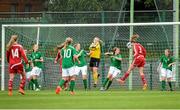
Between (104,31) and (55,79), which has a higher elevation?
(104,31)

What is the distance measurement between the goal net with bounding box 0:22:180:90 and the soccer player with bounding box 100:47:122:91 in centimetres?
128

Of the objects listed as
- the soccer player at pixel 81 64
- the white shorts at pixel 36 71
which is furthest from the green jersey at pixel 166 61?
the white shorts at pixel 36 71

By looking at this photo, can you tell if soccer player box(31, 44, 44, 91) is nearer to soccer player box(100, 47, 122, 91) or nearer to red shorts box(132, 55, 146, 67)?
soccer player box(100, 47, 122, 91)

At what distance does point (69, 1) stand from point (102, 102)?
34737 mm

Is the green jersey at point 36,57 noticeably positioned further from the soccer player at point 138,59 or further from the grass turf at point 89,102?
the grass turf at point 89,102

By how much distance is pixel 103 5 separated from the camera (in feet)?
185

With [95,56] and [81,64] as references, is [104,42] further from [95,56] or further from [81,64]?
[81,64]

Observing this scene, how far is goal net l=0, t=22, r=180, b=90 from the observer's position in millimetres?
33969

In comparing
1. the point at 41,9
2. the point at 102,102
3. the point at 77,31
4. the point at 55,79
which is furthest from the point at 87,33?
the point at 41,9

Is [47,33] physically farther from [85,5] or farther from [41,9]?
[41,9]

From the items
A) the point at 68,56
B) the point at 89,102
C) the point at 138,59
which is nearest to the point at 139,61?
the point at 138,59

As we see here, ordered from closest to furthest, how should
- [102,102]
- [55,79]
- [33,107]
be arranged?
[33,107]
[102,102]
[55,79]

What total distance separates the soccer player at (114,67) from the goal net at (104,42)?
4.19 ft

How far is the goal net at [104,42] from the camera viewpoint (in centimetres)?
3397
